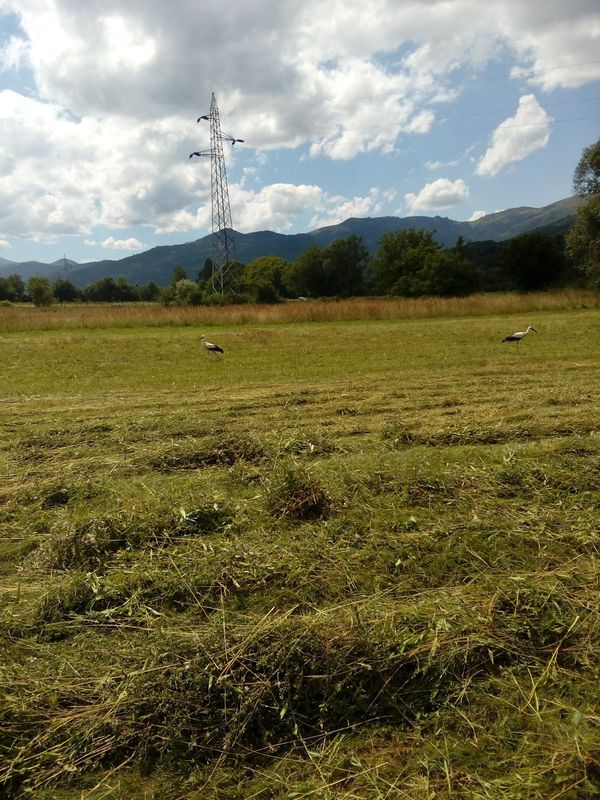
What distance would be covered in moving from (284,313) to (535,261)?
44386mm

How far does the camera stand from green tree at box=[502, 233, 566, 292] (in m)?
57.5

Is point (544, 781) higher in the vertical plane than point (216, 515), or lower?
lower

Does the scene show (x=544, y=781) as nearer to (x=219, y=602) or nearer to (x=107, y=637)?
(x=219, y=602)

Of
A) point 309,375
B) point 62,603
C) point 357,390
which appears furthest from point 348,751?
point 309,375

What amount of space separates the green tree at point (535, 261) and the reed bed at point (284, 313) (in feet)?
110

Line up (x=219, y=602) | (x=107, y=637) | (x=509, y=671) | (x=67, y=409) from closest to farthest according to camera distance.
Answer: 1. (x=509, y=671)
2. (x=107, y=637)
3. (x=219, y=602)
4. (x=67, y=409)

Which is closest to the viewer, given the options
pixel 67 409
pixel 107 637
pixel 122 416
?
pixel 107 637

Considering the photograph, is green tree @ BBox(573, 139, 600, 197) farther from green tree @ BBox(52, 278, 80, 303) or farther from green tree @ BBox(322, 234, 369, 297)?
green tree @ BBox(52, 278, 80, 303)

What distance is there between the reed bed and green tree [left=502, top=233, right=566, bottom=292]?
33566 millimetres

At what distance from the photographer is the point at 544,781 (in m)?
1.96

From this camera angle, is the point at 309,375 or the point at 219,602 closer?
the point at 219,602

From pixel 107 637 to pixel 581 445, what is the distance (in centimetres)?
467

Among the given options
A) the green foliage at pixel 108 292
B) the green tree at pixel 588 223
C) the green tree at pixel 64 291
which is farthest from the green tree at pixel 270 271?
the green tree at pixel 588 223

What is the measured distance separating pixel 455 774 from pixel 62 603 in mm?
2318
